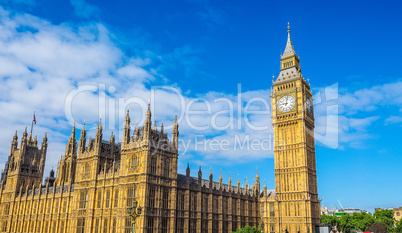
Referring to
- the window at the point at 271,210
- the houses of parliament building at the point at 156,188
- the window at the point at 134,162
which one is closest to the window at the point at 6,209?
the houses of parliament building at the point at 156,188

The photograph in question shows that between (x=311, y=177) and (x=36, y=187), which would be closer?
(x=311, y=177)

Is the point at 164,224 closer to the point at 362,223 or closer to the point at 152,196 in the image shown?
the point at 152,196

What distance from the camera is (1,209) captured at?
102438 mm

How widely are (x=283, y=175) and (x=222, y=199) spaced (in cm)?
1818

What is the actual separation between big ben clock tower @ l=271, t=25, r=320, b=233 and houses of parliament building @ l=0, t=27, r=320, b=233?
0.24m

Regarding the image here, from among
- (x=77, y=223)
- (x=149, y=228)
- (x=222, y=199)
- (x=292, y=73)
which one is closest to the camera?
(x=149, y=228)

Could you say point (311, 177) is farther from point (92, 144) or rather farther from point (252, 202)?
point (92, 144)

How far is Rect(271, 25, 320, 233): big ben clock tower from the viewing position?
86.3 meters

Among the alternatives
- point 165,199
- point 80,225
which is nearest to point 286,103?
point 165,199

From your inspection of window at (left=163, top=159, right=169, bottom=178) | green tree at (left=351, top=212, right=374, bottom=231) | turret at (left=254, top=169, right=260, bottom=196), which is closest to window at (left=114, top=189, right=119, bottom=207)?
window at (left=163, top=159, right=169, bottom=178)

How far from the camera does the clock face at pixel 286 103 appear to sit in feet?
309

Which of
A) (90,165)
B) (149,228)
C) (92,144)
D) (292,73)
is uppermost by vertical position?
(292,73)

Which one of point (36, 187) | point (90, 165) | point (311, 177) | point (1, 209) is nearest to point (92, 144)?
point (90, 165)

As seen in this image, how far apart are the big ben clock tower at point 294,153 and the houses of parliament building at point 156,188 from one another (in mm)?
243
